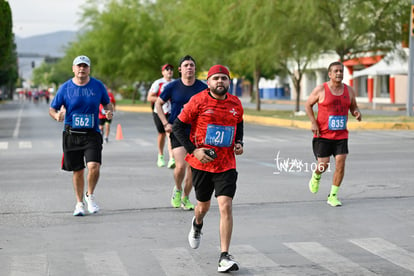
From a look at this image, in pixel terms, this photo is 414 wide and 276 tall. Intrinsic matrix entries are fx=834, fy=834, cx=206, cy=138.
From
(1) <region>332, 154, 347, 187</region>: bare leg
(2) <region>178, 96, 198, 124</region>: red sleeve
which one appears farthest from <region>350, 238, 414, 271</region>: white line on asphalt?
(1) <region>332, 154, 347, 187</region>: bare leg

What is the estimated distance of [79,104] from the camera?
9648mm

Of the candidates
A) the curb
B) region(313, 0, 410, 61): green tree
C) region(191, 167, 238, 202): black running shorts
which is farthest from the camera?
region(313, 0, 410, 61): green tree

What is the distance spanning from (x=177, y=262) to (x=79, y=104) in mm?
Result: 3267

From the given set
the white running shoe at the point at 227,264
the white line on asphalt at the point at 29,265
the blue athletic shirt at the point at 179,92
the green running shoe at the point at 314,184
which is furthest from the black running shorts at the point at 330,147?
the white line on asphalt at the point at 29,265

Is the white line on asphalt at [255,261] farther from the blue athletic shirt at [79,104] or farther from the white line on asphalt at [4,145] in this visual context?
the white line on asphalt at [4,145]

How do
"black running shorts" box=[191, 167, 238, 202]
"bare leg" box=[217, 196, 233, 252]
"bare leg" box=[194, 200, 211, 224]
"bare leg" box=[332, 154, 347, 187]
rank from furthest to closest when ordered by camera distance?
"bare leg" box=[332, 154, 347, 187], "bare leg" box=[194, 200, 211, 224], "black running shorts" box=[191, 167, 238, 202], "bare leg" box=[217, 196, 233, 252]

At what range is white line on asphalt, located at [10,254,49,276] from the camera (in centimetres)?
659

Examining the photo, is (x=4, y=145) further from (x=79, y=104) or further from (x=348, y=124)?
(x=79, y=104)


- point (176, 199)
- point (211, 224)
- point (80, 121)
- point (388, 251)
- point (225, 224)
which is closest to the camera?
point (225, 224)

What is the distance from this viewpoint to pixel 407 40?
34.1 metres

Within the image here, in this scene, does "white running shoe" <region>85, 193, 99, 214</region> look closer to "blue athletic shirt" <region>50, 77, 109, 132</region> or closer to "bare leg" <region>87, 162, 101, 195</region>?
"bare leg" <region>87, 162, 101, 195</region>

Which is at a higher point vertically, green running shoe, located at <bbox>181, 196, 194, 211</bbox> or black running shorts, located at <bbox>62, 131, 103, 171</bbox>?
black running shorts, located at <bbox>62, 131, 103, 171</bbox>

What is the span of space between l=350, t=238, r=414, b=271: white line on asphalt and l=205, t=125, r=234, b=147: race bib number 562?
167cm

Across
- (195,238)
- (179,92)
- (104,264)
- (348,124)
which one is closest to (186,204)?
(179,92)
